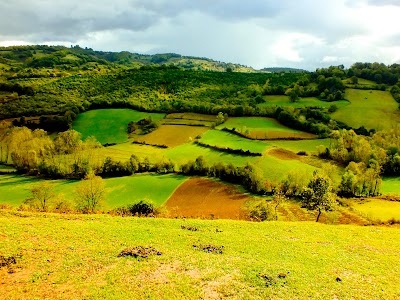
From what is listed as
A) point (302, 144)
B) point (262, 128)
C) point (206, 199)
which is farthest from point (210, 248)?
point (262, 128)

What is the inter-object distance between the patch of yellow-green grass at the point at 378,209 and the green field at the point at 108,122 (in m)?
89.5

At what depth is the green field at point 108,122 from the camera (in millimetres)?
135375

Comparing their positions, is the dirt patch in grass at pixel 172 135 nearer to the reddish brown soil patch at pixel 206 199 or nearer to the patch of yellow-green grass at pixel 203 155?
the patch of yellow-green grass at pixel 203 155

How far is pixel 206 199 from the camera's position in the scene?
81.2 meters

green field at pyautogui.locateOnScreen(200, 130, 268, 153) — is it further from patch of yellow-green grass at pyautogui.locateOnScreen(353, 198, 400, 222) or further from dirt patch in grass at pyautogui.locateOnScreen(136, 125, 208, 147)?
patch of yellow-green grass at pyautogui.locateOnScreen(353, 198, 400, 222)

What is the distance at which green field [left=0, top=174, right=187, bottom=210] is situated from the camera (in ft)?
263

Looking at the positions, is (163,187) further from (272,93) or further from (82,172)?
(272,93)

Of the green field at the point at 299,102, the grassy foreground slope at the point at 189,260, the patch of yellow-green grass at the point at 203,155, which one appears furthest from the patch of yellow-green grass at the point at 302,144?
the grassy foreground slope at the point at 189,260

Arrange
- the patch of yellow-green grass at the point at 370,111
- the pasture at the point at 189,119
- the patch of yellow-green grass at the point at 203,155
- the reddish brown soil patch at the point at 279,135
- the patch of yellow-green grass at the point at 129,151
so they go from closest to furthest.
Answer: the patch of yellow-green grass at the point at 203,155 < the patch of yellow-green grass at the point at 129,151 < the reddish brown soil patch at the point at 279,135 < the patch of yellow-green grass at the point at 370,111 < the pasture at the point at 189,119

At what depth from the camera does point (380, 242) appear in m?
34.6

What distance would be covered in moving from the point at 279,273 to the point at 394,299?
318 inches

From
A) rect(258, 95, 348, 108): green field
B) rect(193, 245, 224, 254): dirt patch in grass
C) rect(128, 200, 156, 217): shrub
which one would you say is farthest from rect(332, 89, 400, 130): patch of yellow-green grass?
rect(193, 245, 224, 254): dirt patch in grass

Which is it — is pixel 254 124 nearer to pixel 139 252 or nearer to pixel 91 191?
pixel 91 191

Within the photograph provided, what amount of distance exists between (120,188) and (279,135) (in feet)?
219
